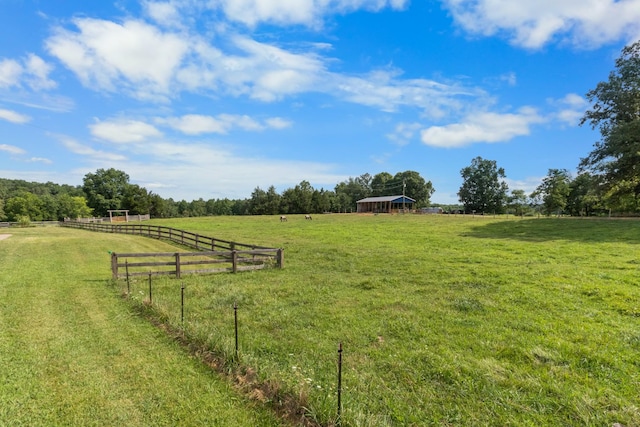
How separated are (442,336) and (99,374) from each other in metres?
5.69

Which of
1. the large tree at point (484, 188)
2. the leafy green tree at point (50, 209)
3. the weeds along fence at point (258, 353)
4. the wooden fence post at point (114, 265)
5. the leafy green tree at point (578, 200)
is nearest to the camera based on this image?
the weeds along fence at point (258, 353)

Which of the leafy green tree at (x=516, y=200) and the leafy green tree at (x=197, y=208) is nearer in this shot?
the leafy green tree at (x=516, y=200)

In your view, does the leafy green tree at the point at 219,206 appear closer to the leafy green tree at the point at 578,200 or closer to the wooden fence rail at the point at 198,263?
the leafy green tree at the point at 578,200

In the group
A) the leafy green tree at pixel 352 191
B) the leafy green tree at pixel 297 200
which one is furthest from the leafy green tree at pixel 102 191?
the leafy green tree at pixel 352 191

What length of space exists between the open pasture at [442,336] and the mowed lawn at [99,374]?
0.60 meters

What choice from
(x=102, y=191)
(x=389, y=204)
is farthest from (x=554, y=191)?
(x=102, y=191)

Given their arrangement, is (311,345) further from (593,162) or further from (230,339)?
(593,162)

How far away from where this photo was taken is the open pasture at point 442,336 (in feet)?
13.2

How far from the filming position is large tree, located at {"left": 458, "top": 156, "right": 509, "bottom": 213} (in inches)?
2842

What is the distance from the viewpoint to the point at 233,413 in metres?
3.86

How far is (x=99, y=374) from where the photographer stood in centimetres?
460

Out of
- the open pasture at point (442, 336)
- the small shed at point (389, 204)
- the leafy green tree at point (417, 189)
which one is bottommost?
the open pasture at point (442, 336)

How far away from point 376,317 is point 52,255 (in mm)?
16750

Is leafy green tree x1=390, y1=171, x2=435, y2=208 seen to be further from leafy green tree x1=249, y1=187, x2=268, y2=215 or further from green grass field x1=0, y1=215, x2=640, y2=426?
green grass field x1=0, y1=215, x2=640, y2=426
